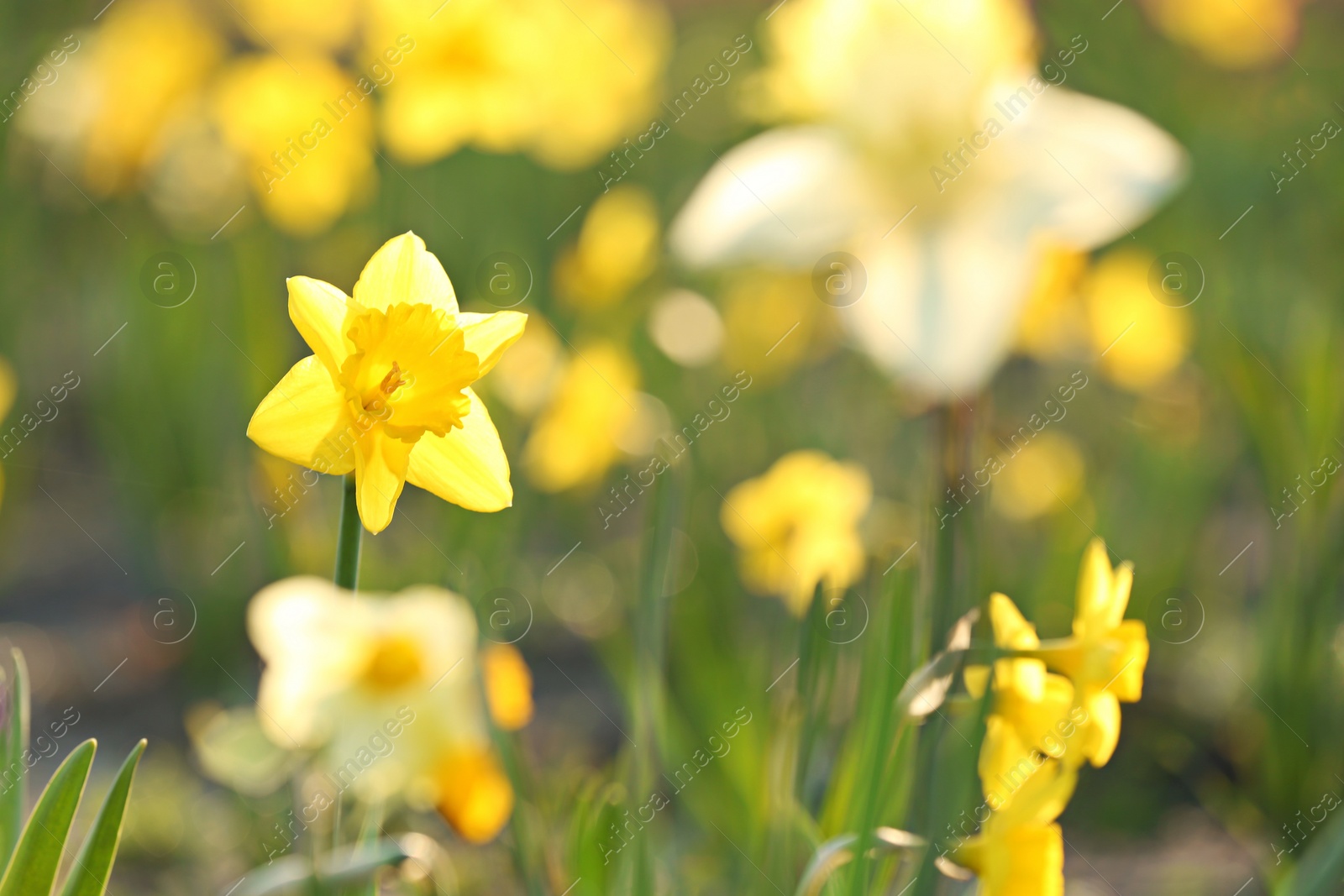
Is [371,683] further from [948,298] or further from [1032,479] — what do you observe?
[1032,479]

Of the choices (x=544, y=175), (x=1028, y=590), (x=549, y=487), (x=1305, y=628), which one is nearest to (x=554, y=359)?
(x=549, y=487)

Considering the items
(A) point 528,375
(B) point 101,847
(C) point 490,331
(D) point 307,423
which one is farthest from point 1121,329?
(B) point 101,847

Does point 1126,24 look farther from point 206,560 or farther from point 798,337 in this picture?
point 206,560

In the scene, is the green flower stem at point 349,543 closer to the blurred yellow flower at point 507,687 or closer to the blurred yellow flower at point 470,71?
the blurred yellow flower at point 507,687

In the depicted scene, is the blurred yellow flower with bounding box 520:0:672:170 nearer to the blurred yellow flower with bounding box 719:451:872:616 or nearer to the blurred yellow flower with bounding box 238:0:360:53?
the blurred yellow flower with bounding box 238:0:360:53

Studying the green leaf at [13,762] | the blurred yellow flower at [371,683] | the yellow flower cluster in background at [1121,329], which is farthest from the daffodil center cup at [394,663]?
the yellow flower cluster in background at [1121,329]

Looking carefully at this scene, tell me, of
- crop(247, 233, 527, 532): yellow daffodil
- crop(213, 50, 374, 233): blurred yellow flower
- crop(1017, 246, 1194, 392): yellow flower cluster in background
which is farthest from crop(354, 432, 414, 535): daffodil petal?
crop(213, 50, 374, 233): blurred yellow flower
